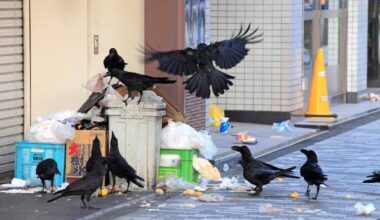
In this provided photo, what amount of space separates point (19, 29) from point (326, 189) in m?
3.98

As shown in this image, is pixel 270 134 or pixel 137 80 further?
pixel 270 134

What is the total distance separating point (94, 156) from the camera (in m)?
10.0

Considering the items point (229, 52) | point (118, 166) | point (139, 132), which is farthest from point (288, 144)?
point (118, 166)

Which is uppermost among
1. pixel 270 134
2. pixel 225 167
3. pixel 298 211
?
pixel 270 134

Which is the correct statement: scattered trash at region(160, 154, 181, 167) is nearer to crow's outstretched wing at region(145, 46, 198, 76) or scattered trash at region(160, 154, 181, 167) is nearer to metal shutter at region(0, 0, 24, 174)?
crow's outstretched wing at region(145, 46, 198, 76)

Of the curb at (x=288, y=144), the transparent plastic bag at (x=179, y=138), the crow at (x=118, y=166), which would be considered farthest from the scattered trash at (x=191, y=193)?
the curb at (x=288, y=144)

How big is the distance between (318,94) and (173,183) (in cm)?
743

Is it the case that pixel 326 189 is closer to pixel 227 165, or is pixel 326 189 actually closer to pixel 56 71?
pixel 227 165

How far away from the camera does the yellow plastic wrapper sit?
635 inches

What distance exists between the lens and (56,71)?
1155 cm

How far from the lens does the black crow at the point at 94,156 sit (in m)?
9.88

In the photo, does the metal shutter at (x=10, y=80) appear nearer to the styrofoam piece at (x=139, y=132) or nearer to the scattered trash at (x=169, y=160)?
the styrofoam piece at (x=139, y=132)

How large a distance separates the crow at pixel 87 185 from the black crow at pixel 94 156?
0.16m

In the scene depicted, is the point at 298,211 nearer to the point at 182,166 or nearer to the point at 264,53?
the point at 182,166
